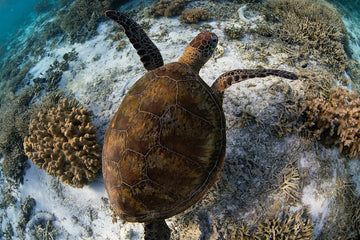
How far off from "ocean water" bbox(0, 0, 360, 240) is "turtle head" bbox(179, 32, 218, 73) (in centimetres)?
69

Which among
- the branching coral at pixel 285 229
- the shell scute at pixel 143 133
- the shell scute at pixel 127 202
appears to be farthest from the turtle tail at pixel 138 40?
the branching coral at pixel 285 229

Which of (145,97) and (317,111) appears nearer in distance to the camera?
(145,97)

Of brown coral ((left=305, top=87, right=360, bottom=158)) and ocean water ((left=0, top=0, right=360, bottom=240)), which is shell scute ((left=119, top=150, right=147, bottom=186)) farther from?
brown coral ((left=305, top=87, right=360, bottom=158))

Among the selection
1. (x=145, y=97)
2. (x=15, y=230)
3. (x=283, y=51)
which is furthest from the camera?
(x=283, y=51)

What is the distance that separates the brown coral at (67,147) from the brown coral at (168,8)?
3586 mm

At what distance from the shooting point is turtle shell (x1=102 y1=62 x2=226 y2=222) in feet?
5.32

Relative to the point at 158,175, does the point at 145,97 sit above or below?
above

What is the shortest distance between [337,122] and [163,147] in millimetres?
2945

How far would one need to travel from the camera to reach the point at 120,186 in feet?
5.48

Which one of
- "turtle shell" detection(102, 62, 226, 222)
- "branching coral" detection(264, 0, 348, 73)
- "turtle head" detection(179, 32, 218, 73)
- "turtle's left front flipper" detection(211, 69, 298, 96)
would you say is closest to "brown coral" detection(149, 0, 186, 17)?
"branching coral" detection(264, 0, 348, 73)

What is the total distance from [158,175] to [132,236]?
1683 millimetres

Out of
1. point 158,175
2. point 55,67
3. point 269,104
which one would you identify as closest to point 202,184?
point 158,175

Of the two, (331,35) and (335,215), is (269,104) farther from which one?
(331,35)

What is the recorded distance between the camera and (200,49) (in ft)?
8.50
